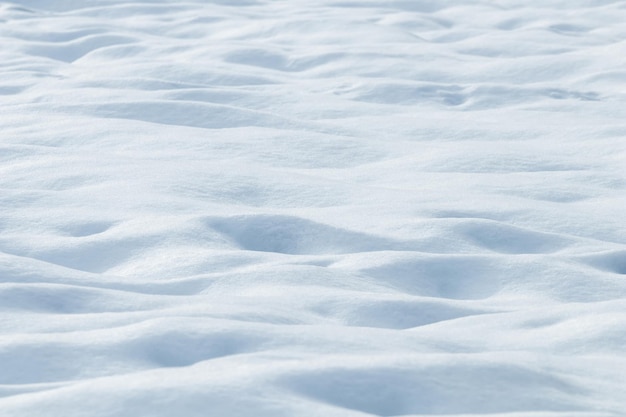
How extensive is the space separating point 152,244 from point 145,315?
1.79 ft

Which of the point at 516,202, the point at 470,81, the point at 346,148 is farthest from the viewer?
the point at 470,81

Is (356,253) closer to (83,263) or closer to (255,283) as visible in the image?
(255,283)

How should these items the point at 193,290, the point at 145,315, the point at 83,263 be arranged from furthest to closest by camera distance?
the point at 83,263
the point at 193,290
the point at 145,315

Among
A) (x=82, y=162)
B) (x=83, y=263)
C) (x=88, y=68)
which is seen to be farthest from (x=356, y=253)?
(x=88, y=68)

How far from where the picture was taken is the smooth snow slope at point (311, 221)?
164cm

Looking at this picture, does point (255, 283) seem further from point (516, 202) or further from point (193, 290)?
point (516, 202)

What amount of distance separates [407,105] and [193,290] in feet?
6.79

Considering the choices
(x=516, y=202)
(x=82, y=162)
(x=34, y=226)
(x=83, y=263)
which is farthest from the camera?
(x=82, y=162)

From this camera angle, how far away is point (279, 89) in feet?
13.7

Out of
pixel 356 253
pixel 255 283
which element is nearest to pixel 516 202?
pixel 356 253

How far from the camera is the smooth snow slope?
1.64 meters

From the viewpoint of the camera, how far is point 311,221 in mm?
2592

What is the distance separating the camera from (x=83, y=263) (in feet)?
7.78

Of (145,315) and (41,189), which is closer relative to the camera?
(145,315)
